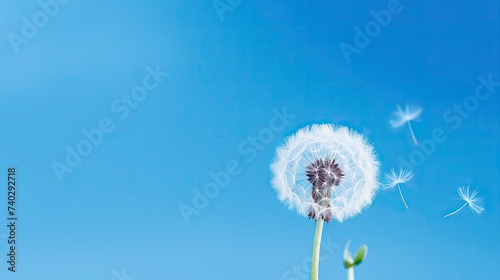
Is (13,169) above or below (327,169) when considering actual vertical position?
above

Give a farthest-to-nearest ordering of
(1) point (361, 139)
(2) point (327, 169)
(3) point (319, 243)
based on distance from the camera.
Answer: (1) point (361, 139)
(2) point (327, 169)
(3) point (319, 243)

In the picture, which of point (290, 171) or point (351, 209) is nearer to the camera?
point (351, 209)

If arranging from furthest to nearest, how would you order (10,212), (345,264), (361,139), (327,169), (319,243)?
(10,212) → (361,139) → (327,169) → (319,243) → (345,264)

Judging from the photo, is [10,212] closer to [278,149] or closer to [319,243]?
[278,149]

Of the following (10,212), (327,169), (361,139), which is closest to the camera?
(327,169)

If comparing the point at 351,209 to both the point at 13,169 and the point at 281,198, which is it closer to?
the point at 281,198

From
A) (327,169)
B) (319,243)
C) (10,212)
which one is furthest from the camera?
(10,212)

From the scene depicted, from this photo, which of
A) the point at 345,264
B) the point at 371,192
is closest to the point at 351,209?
the point at 371,192

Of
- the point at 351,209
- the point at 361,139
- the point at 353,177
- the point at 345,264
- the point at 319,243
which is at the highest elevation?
the point at 361,139

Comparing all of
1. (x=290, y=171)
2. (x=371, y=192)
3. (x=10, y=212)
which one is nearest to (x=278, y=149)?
(x=290, y=171)
